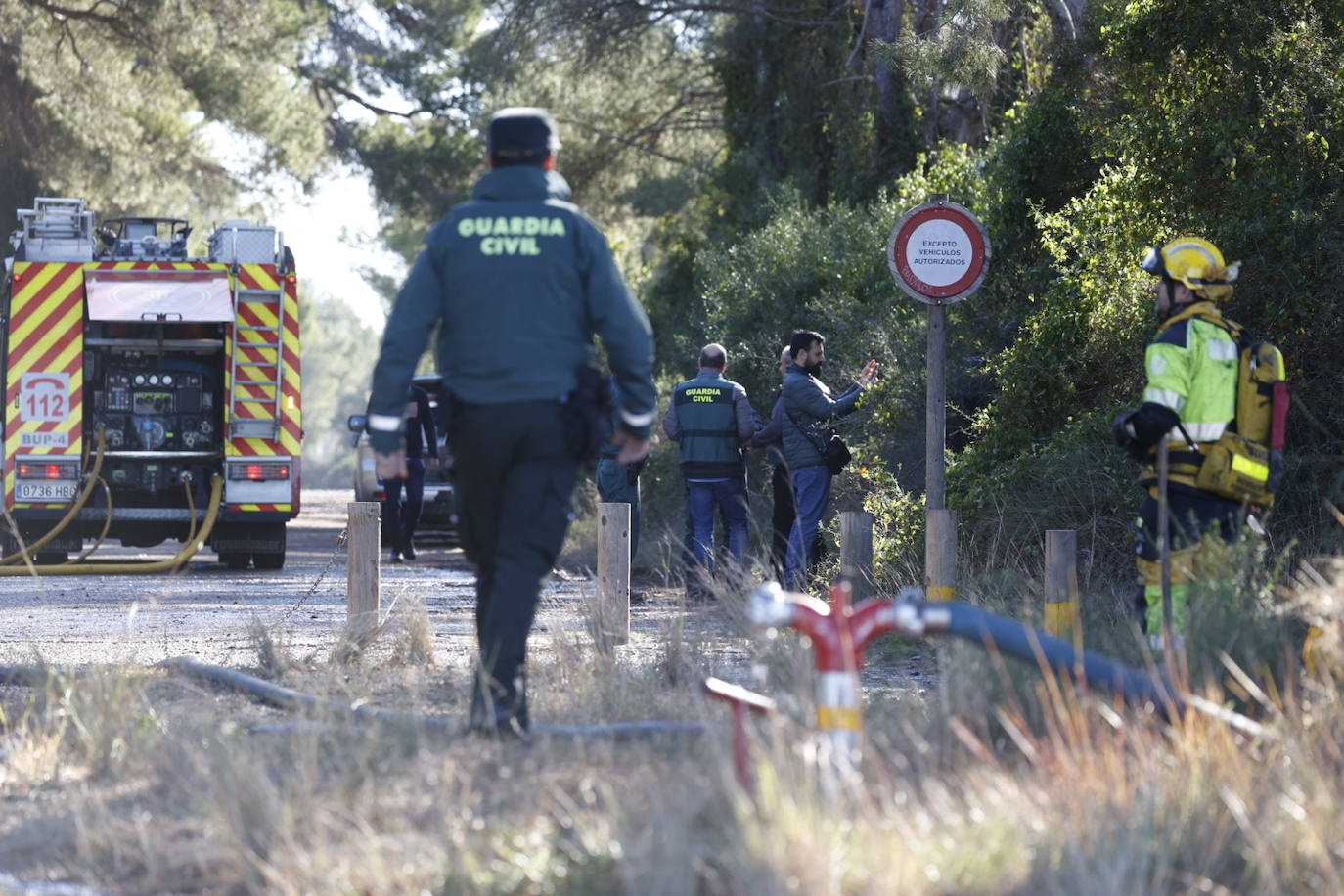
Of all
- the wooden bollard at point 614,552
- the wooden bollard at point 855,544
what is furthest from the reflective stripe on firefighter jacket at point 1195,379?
the wooden bollard at point 614,552

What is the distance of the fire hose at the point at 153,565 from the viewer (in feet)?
49.7

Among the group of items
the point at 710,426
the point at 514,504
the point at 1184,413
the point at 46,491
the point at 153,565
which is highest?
the point at 1184,413

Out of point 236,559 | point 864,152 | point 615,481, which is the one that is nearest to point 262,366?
point 236,559

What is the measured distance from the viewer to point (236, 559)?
17.0 m

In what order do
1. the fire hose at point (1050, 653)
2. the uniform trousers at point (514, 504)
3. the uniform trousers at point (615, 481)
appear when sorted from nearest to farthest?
1. the fire hose at point (1050, 653)
2. the uniform trousers at point (514, 504)
3. the uniform trousers at point (615, 481)

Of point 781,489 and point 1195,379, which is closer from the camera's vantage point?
point 1195,379

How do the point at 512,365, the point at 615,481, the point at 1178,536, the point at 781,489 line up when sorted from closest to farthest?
the point at 512,365, the point at 1178,536, the point at 615,481, the point at 781,489

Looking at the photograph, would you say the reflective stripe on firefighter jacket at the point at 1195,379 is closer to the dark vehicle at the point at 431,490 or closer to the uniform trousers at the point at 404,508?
the uniform trousers at the point at 404,508

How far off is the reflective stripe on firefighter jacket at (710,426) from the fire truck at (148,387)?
4.66 meters

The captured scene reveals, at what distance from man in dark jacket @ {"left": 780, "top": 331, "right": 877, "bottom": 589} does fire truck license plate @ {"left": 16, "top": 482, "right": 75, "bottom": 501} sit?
22.3 feet

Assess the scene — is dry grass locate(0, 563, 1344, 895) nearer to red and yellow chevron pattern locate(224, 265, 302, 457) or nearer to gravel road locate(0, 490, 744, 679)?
gravel road locate(0, 490, 744, 679)

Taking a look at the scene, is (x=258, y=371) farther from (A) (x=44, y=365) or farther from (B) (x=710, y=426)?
(B) (x=710, y=426)

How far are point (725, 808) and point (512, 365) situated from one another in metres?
2.08

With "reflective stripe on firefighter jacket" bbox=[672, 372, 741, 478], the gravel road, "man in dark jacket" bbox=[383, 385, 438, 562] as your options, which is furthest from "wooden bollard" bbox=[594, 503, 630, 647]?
"man in dark jacket" bbox=[383, 385, 438, 562]
